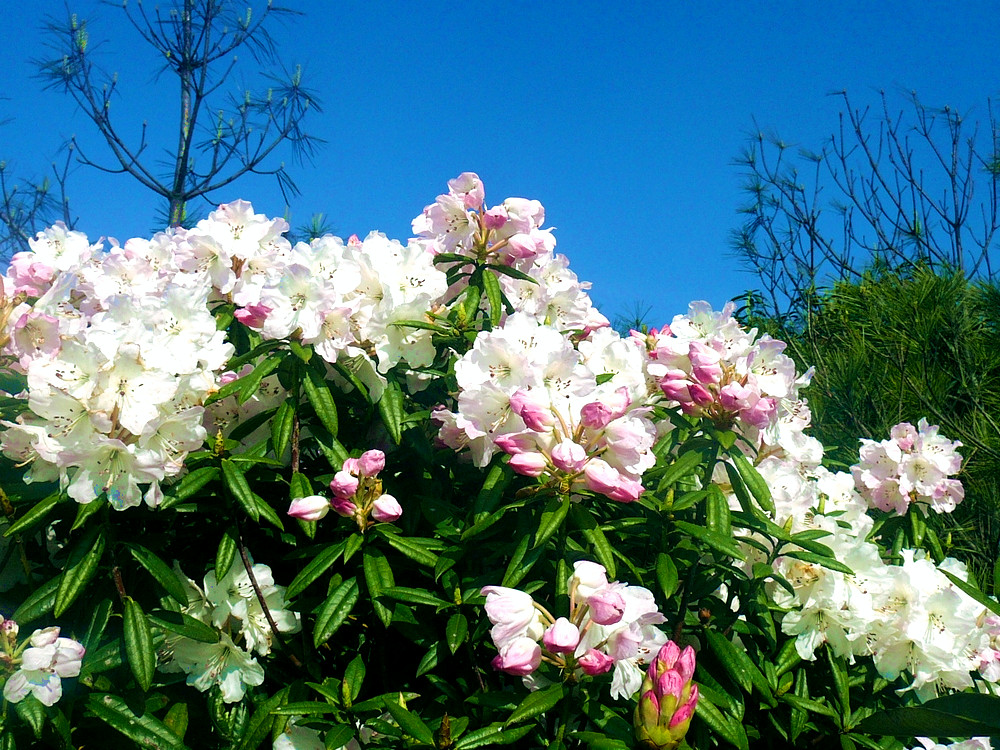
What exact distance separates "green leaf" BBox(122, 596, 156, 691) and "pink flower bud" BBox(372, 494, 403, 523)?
474mm

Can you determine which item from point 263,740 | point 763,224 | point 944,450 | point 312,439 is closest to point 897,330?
point 944,450

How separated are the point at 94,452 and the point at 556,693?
95cm

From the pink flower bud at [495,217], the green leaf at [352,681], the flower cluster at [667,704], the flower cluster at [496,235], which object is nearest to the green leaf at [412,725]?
the green leaf at [352,681]

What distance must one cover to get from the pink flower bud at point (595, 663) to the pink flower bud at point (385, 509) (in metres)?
0.47

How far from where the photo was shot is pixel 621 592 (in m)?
1.57

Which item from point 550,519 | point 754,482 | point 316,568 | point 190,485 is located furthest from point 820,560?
point 190,485

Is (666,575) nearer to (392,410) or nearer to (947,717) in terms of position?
(392,410)

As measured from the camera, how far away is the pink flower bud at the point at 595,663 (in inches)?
58.5

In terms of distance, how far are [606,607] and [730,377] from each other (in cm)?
→ 61

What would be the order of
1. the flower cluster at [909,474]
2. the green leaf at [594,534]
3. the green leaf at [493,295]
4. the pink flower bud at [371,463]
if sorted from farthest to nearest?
1. the flower cluster at [909,474]
2. the green leaf at [493,295]
3. the pink flower bud at [371,463]
4. the green leaf at [594,534]

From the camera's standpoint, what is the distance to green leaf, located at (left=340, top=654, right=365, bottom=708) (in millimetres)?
1633

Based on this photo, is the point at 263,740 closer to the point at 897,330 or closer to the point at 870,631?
the point at 870,631

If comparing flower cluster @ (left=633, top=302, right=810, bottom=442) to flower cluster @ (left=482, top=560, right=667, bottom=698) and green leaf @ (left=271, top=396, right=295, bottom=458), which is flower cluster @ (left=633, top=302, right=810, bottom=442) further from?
green leaf @ (left=271, top=396, right=295, bottom=458)

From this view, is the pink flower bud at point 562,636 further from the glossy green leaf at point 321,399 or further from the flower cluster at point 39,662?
the flower cluster at point 39,662
